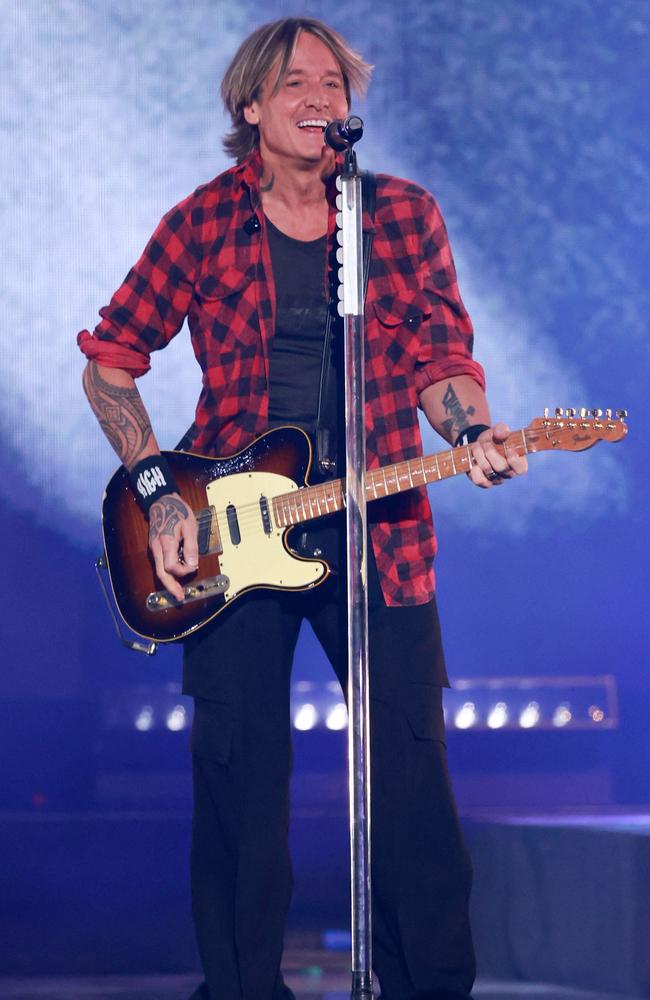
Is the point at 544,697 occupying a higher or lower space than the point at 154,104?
lower

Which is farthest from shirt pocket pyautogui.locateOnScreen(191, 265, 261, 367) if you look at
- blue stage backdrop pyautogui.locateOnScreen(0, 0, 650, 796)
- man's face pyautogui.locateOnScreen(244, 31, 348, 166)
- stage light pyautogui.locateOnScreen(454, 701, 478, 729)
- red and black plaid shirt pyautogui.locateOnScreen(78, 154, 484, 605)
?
stage light pyautogui.locateOnScreen(454, 701, 478, 729)

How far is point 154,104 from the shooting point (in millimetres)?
4344

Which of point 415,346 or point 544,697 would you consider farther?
point 544,697

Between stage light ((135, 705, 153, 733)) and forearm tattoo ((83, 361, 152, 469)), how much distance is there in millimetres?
1907

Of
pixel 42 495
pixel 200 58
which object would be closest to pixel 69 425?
pixel 42 495

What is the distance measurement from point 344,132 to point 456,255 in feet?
8.37

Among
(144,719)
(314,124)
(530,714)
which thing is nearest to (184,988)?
(144,719)

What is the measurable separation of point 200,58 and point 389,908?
9.66 ft

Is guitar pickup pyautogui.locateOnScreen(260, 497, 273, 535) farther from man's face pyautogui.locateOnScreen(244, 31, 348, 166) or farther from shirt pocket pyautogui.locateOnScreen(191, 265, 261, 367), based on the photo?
man's face pyautogui.locateOnScreen(244, 31, 348, 166)

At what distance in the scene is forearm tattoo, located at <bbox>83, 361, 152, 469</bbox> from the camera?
8.80 feet

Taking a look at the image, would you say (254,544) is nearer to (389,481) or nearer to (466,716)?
(389,481)

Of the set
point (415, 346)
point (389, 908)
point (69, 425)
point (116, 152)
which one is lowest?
point (389, 908)

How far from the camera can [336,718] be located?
4.50m

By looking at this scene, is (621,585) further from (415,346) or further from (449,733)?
(415,346)
